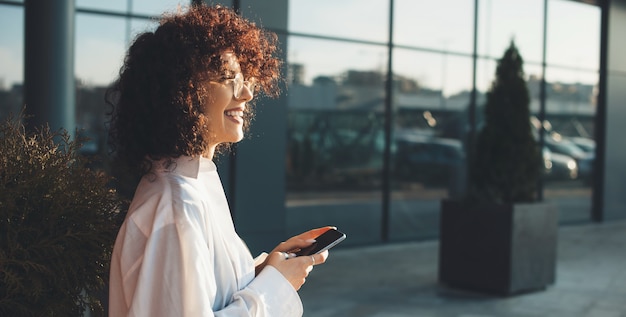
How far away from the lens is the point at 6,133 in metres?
2.27

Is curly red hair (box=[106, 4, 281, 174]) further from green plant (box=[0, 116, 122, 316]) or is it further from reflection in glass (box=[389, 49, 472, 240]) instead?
reflection in glass (box=[389, 49, 472, 240])

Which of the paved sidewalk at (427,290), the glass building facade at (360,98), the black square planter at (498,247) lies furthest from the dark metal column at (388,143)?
the black square planter at (498,247)

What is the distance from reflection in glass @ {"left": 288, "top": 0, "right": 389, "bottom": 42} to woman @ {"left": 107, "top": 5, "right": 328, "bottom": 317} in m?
7.35

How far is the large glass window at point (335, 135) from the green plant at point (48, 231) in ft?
21.9

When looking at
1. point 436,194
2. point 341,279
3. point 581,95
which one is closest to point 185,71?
point 341,279

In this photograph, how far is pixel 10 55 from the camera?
24.1 feet

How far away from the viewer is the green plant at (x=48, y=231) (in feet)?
6.72

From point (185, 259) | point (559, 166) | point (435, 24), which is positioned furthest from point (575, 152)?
point (185, 259)

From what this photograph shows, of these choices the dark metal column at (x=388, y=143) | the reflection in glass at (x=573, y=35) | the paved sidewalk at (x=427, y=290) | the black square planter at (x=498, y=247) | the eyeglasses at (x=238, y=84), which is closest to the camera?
the eyeglasses at (x=238, y=84)

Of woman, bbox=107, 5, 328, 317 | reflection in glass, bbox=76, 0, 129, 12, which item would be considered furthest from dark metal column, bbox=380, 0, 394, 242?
woman, bbox=107, 5, 328, 317

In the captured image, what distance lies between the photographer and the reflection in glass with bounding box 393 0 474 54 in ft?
33.2

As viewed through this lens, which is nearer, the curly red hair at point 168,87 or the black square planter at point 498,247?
the curly red hair at point 168,87

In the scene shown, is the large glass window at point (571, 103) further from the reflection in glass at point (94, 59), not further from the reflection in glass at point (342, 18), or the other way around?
the reflection in glass at point (94, 59)

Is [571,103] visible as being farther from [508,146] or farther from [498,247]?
[498,247]
